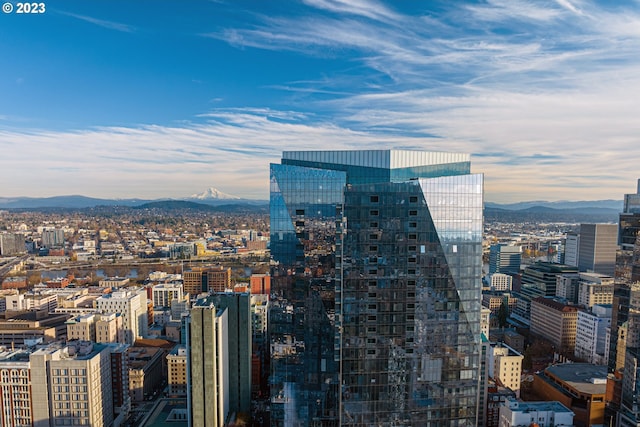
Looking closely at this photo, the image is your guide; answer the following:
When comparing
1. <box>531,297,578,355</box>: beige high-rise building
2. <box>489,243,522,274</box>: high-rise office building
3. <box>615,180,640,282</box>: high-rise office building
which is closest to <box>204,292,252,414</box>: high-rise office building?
<box>615,180,640,282</box>: high-rise office building

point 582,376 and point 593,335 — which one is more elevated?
point 582,376

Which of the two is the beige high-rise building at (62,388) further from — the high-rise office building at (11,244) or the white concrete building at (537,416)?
the high-rise office building at (11,244)

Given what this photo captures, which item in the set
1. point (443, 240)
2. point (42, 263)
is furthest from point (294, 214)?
point (42, 263)

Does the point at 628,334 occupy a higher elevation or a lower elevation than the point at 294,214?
lower

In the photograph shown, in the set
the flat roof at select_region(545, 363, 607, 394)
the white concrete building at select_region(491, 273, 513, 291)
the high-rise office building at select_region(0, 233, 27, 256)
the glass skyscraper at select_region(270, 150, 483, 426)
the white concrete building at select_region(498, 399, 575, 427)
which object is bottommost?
the white concrete building at select_region(491, 273, 513, 291)

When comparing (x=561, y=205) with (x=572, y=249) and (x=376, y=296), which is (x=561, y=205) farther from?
(x=376, y=296)

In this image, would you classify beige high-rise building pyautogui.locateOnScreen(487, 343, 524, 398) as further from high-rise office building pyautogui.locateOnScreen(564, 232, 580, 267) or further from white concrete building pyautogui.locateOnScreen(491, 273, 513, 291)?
high-rise office building pyautogui.locateOnScreen(564, 232, 580, 267)

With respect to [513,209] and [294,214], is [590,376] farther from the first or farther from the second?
[513,209]

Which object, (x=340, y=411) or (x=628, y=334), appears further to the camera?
(x=628, y=334)

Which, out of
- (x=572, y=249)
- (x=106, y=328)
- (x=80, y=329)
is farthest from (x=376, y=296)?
(x=572, y=249)
